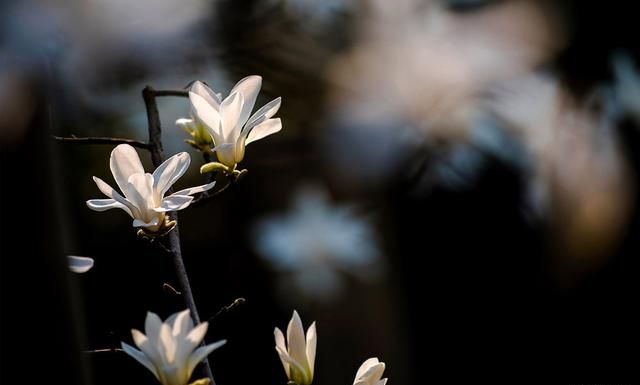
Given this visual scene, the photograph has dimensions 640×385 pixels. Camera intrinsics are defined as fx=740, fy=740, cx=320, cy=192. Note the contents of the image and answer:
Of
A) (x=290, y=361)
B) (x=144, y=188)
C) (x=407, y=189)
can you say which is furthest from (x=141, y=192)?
(x=407, y=189)

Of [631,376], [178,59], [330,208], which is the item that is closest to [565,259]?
[631,376]

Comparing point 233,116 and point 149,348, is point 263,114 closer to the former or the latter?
point 233,116

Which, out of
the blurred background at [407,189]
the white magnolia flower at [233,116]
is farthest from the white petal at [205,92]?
the blurred background at [407,189]

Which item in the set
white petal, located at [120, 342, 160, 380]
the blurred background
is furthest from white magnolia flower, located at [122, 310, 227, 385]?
the blurred background

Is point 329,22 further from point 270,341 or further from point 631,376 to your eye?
point 631,376

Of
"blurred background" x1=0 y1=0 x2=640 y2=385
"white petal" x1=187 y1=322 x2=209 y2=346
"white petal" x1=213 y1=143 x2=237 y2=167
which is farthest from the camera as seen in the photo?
"blurred background" x1=0 y1=0 x2=640 y2=385

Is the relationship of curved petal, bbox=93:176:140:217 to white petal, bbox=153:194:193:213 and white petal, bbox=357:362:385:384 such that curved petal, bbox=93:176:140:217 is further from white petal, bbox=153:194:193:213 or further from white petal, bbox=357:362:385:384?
white petal, bbox=357:362:385:384

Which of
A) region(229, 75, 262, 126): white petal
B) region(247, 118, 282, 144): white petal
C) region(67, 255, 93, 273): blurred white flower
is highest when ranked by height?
region(229, 75, 262, 126): white petal

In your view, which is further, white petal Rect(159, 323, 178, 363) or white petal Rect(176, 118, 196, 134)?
white petal Rect(176, 118, 196, 134)
